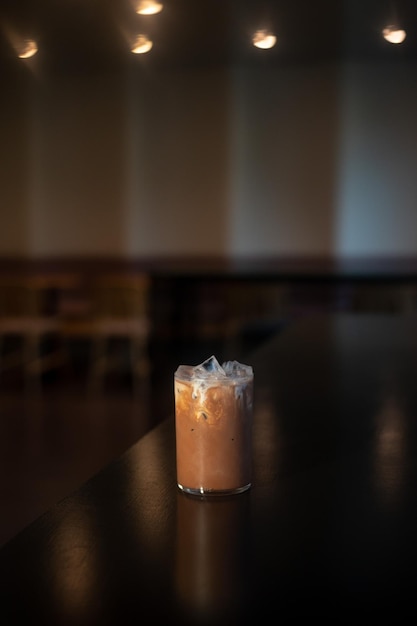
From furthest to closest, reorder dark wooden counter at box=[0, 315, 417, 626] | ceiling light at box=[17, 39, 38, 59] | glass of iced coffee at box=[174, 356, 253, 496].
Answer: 1. ceiling light at box=[17, 39, 38, 59]
2. glass of iced coffee at box=[174, 356, 253, 496]
3. dark wooden counter at box=[0, 315, 417, 626]

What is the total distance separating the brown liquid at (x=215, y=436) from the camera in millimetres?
801

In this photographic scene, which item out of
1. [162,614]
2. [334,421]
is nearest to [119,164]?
[334,421]

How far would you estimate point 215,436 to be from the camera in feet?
2.63

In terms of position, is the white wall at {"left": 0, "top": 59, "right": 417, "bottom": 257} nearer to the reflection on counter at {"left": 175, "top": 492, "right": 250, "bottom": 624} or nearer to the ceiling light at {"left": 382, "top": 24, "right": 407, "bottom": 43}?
the ceiling light at {"left": 382, "top": 24, "right": 407, "bottom": 43}

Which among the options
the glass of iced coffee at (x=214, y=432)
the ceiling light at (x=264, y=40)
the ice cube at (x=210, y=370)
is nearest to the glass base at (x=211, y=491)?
the glass of iced coffee at (x=214, y=432)

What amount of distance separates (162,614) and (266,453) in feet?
1.39

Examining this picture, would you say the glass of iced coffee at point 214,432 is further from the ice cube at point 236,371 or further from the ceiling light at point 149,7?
the ceiling light at point 149,7

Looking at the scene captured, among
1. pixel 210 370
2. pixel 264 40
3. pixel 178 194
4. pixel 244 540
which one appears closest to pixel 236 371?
pixel 210 370

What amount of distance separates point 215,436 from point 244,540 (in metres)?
0.13

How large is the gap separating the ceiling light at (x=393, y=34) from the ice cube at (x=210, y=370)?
38 cm

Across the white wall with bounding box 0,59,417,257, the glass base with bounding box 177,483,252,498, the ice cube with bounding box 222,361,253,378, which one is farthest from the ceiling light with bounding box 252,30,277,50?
the white wall with bounding box 0,59,417,257

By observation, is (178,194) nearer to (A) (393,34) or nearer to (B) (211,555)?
(A) (393,34)

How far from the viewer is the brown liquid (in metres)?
0.80

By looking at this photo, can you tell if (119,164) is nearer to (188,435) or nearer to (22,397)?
(22,397)
